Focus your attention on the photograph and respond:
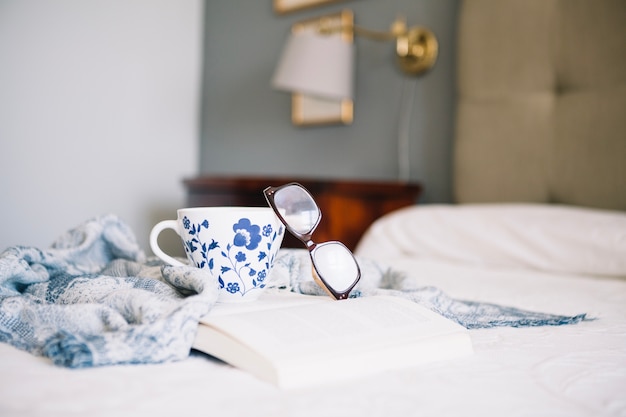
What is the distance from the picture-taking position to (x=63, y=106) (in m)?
2.30

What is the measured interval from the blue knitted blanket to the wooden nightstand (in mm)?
849

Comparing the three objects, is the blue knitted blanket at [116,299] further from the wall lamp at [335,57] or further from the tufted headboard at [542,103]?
the wall lamp at [335,57]

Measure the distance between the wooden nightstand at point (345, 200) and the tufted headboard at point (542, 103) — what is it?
0.66 ft

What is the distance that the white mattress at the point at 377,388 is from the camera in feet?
1.26

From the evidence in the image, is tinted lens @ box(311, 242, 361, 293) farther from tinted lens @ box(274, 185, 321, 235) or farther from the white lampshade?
the white lampshade

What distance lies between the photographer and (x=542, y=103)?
1.56 m

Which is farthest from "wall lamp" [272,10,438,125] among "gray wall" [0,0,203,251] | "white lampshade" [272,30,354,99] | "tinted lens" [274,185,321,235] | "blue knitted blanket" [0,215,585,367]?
"tinted lens" [274,185,321,235]

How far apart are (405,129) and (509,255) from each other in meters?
0.81

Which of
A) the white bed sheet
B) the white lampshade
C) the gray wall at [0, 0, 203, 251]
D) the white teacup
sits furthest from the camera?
the gray wall at [0, 0, 203, 251]

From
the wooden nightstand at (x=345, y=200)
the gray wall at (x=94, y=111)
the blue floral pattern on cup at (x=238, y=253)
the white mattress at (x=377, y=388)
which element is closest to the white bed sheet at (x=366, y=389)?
the white mattress at (x=377, y=388)

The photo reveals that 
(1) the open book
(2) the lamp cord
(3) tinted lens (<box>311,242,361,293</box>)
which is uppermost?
(2) the lamp cord

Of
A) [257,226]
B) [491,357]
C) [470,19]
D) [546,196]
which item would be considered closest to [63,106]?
[470,19]

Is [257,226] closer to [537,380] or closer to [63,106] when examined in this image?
[537,380]

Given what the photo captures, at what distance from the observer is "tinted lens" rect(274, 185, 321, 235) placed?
24.6 inches
